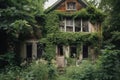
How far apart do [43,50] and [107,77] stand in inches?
483

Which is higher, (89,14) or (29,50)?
(89,14)

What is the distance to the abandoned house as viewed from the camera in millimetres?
24891

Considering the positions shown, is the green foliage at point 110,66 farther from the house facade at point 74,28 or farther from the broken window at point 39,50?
the broken window at point 39,50

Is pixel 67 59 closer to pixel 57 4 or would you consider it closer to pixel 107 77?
pixel 57 4

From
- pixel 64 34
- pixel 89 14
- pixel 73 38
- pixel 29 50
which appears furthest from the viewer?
pixel 29 50

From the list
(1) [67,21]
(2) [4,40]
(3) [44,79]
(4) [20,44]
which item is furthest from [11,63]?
(1) [67,21]

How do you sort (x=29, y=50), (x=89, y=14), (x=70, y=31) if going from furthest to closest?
(x=29, y=50) → (x=70, y=31) → (x=89, y=14)

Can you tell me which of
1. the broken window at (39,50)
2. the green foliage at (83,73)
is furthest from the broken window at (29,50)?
the green foliage at (83,73)

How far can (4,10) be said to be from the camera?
1834 centimetres

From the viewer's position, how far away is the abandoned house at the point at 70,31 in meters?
24.9

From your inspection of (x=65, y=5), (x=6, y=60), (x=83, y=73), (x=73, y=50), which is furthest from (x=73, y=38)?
(x=83, y=73)

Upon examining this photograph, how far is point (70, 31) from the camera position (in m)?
25.6

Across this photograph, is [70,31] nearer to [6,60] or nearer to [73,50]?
[73,50]

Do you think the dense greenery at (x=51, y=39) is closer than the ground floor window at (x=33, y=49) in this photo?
Yes
